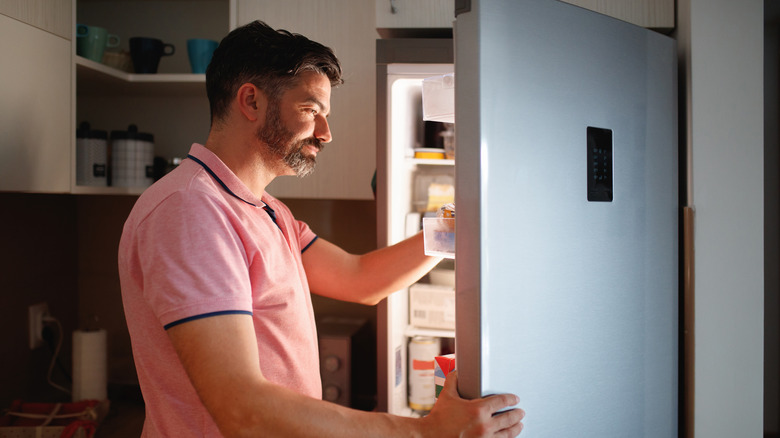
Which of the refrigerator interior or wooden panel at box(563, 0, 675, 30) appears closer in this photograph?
wooden panel at box(563, 0, 675, 30)

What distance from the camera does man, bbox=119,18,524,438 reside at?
79cm

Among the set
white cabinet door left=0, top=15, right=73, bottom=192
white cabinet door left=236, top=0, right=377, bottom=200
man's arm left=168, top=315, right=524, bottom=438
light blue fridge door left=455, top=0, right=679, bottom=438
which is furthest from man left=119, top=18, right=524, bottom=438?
white cabinet door left=0, top=15, right=73, bottom=192

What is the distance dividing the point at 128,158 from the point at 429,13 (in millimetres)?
1109

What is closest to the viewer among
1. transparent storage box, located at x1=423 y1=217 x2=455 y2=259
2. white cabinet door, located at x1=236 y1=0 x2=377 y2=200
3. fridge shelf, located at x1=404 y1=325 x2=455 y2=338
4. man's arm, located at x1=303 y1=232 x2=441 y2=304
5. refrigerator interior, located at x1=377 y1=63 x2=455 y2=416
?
transparent storage box, located at x1=423 y1=217 x2=455 y2=259

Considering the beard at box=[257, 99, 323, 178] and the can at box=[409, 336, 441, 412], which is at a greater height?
the beard at box=[257, 99, 323, 178]

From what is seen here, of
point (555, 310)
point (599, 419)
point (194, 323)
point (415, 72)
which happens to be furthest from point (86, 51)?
point (599, 419)

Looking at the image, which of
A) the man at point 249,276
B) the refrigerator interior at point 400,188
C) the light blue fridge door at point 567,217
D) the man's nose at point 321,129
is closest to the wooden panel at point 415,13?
the refrigerator interior at point 400,188

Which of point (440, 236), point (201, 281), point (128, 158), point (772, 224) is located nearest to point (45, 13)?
point (128, 158)

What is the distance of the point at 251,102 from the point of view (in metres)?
1.11

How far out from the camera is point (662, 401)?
104 cm

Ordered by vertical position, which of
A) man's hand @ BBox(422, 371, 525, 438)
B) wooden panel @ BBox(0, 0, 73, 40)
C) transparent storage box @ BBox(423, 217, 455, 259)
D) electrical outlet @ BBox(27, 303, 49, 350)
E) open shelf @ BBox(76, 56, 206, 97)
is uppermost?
wooden panel @ BBox(0, 0, 73, 40)

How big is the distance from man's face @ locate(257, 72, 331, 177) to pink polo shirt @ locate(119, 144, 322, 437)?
4.5 inches

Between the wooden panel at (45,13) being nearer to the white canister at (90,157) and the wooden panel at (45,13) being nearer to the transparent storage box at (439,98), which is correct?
the white canister at (90,157)

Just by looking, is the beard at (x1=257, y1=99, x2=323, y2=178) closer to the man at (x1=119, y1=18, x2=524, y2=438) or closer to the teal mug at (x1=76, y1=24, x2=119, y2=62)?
the man at (x1=119, y1=18, x2=524, y2=438)
